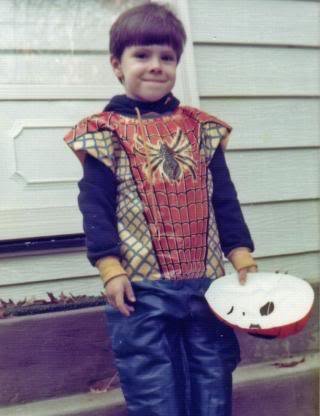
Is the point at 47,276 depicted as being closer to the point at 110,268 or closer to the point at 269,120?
the point at 110,268

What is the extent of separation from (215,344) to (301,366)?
0.69 m

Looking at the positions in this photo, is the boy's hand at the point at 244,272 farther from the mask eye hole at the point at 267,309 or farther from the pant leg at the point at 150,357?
the pant leg at the point at 150,357

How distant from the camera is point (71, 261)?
7.76ft

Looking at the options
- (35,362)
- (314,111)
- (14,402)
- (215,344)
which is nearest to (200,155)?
(215,344)

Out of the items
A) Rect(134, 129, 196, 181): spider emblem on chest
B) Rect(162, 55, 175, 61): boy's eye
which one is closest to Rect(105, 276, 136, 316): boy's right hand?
Rect(134, 129, 196, 181): spider emblem on chest

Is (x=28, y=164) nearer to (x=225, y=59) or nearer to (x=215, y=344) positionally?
(x=225, y=59)

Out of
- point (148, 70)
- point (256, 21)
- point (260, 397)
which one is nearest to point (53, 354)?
point (260, 397)

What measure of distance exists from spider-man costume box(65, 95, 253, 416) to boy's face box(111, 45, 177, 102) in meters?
0.05

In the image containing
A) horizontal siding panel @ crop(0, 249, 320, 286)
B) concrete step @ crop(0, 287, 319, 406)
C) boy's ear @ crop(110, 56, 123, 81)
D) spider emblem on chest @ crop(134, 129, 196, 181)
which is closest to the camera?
spider emblem on chest @ crop(134, 129, 196, 181)

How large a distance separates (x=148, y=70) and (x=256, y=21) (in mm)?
1122

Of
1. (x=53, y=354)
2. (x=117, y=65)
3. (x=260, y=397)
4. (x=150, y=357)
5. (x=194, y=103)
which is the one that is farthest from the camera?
(x=194, y=103)

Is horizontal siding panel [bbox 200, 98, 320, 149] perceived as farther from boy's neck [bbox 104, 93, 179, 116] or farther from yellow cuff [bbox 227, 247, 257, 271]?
yellow cuff [bbox 227, 247, 257, 271]

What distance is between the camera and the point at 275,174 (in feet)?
8.53

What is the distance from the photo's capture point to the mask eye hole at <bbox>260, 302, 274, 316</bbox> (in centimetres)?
151
